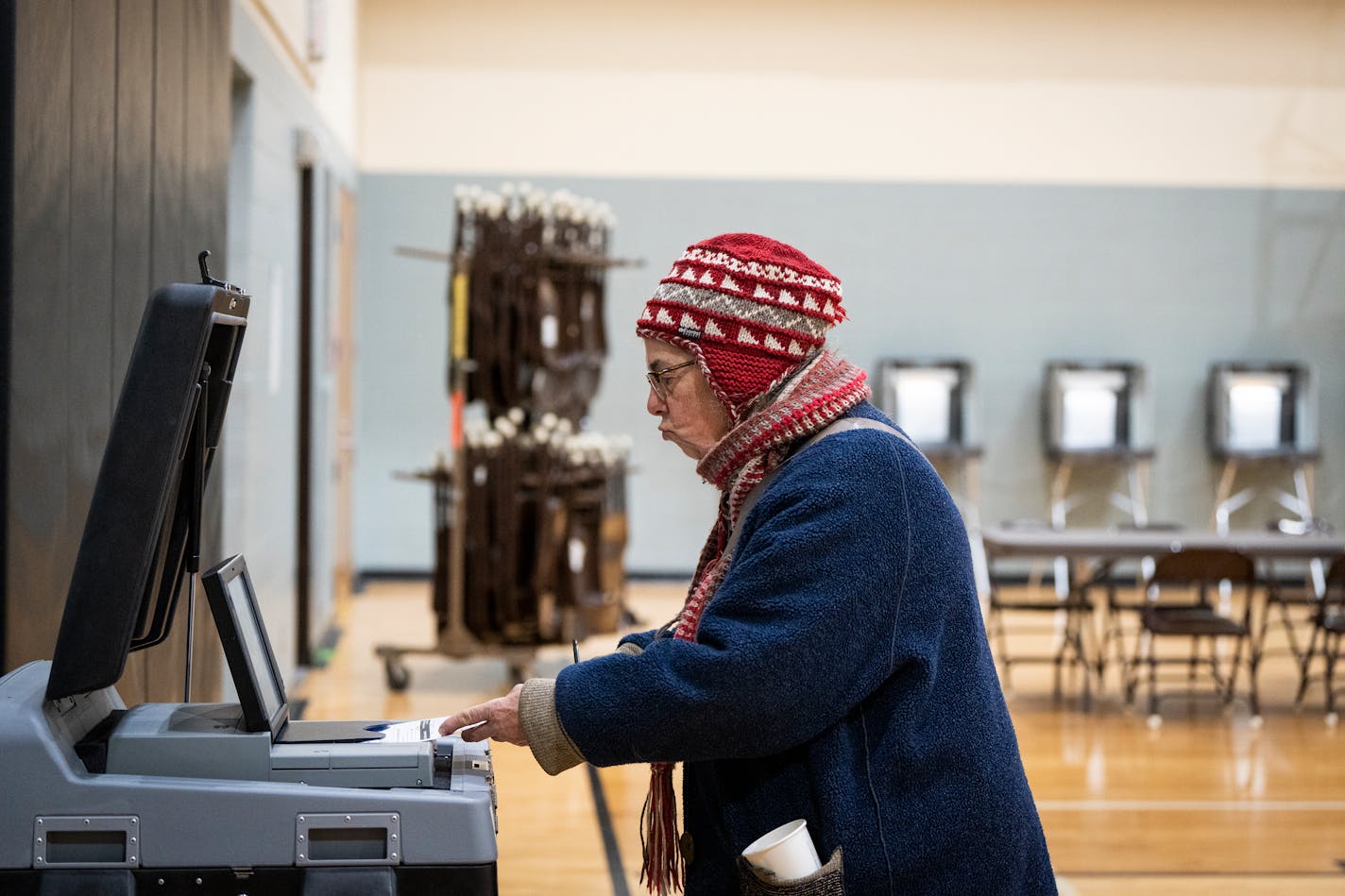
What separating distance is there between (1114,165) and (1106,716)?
553cm

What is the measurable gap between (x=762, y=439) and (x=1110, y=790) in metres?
3.95

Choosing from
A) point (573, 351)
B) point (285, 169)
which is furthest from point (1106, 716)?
point (285, 169)

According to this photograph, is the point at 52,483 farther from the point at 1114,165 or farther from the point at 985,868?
the point at 1114,165

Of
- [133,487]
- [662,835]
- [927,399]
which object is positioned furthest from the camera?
[927,399]

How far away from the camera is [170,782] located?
Result: 140cm

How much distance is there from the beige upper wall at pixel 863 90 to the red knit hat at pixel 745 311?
29.1ft

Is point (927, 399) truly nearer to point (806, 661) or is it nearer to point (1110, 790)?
point (1110, 790)

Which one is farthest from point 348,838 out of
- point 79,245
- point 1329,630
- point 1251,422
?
point 1251,422

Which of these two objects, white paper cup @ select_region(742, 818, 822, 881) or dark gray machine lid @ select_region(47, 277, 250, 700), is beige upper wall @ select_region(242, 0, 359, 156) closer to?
dark gray machine lid @ select_region(47, 277, 250, 700)

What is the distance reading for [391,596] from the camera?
9664 mm

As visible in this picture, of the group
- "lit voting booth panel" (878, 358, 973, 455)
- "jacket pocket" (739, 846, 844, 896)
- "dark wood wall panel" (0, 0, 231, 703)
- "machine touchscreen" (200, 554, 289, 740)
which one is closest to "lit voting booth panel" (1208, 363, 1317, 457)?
"lit voting booth panel" (878, 358, 973, 455)

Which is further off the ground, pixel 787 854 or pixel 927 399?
pixel 927 399

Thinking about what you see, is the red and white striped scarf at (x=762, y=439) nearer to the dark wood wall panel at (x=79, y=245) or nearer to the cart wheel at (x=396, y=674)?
the dark wood wall panel at (x=79, y=245)

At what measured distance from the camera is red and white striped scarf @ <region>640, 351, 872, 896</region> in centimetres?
166
